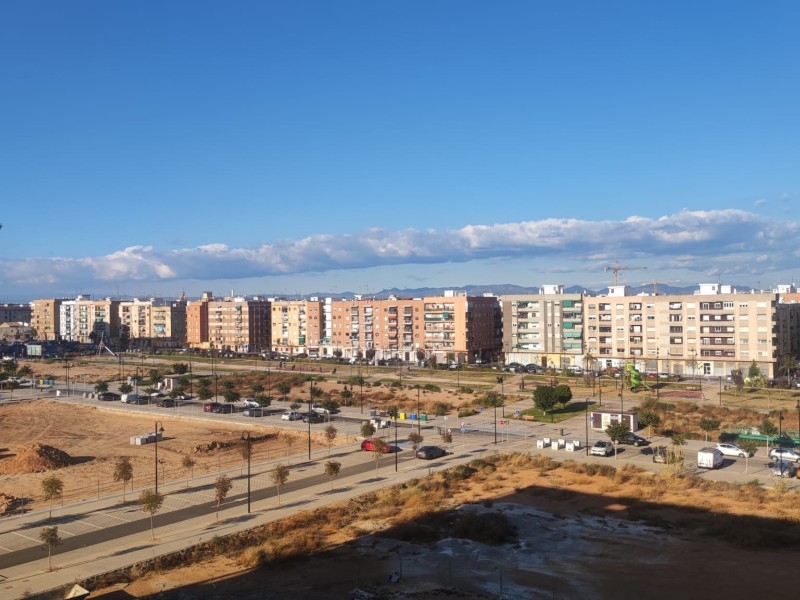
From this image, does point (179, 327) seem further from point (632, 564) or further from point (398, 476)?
point (632, 564)

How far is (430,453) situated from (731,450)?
17970mm

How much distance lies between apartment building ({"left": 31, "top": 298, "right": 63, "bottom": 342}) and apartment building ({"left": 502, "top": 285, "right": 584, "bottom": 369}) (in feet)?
430

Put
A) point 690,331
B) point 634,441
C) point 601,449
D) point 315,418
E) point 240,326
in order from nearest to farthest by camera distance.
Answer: point 601,449
point 634,441
point 315,418
point 690,331
point 240,326

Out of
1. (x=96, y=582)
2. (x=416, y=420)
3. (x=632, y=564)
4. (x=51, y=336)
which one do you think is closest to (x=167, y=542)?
(x=96, y=582)

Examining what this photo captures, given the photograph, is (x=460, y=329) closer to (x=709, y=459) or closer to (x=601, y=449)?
(x=601, y=449)

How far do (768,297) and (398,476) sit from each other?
2492 inches

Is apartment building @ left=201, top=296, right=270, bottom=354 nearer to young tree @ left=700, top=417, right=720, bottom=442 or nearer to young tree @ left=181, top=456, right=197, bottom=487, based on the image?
young tree @ left=181, top=456, right=197, bottom=487

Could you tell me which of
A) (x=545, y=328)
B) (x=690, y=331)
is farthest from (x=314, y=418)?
(x=690, y=331)

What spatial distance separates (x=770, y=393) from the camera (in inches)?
2692

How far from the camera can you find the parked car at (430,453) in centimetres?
4116

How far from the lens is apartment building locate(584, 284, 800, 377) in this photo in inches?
3216

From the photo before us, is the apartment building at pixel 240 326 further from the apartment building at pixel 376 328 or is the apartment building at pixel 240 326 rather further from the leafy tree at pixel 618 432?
the leafy tree at pixel 618 432

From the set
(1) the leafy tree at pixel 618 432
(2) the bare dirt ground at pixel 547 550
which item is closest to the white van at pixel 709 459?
(2) the bare dirt ground at pixel 547 550

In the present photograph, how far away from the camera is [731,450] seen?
41.4 meters
